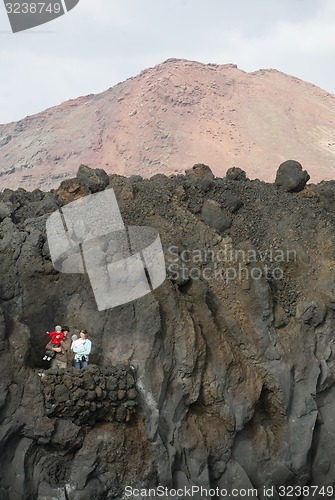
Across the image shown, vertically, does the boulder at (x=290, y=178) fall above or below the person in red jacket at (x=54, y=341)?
below

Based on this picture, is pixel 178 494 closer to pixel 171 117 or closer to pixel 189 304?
pixel 189 304

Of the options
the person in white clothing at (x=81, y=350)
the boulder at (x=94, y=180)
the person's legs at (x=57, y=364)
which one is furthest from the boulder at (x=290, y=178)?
the person's legs at (x=57, y=364)

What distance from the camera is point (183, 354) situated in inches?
486

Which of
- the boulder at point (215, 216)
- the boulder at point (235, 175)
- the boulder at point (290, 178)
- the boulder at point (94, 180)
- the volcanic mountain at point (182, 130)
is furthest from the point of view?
the volcanic mountain at point (182, 130)

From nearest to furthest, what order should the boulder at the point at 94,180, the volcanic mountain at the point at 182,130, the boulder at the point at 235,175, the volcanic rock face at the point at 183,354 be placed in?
the volcanic rock face at the point at 183,354, the boulder at the point at 94,180, the boulder at the point at 235,175, the volcanic mountain at the point at 182,130

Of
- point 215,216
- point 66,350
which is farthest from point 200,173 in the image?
point 66,350

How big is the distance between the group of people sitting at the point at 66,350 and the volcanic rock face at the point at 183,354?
0.37m

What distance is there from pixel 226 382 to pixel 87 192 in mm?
5980

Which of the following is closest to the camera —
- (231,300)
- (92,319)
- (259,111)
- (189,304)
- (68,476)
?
(68,476)

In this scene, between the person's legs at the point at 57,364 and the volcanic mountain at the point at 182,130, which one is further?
the volcanic mountain at the point at 182,130

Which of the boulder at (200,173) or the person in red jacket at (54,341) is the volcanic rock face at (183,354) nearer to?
the person in red jacket at (54,341)

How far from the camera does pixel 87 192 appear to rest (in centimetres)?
1519

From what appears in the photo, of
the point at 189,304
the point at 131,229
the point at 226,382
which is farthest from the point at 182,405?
the point at 131,229

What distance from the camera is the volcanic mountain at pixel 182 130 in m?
61.2
